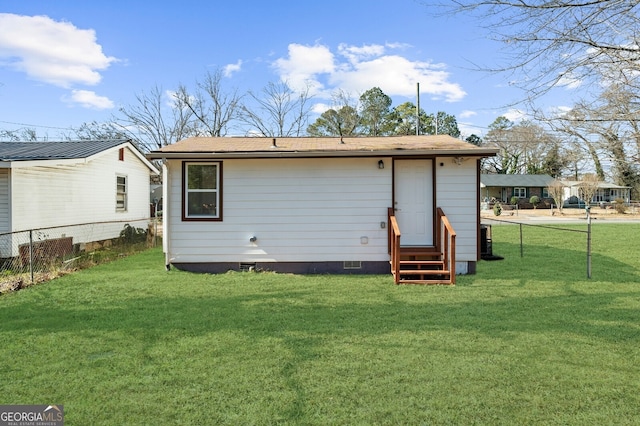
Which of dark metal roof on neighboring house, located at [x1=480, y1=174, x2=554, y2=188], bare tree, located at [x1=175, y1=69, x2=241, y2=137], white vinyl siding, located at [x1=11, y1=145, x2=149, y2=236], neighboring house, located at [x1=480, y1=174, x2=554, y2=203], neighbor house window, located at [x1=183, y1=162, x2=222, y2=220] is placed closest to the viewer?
neighbor house window, located at [x1=183, y1=162, x2=222, y2=220]

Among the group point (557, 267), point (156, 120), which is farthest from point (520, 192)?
point (557, 267)

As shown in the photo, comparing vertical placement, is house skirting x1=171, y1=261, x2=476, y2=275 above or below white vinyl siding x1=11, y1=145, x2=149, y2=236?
below

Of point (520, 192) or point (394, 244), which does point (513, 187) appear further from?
point (394, 244)

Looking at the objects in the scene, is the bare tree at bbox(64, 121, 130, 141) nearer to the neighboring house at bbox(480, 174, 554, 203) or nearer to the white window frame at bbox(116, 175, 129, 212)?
the white window frame at bbox(116, 175, 129, 212)

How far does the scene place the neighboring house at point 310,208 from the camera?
25.2 ft

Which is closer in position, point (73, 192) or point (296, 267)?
point (296, 267)

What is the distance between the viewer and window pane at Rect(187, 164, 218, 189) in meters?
7.93

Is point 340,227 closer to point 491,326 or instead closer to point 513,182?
point 491,326

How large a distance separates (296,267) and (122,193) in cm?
929

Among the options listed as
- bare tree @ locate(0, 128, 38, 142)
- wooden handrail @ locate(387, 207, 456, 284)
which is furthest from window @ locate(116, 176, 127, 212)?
bare tree @ locate(0, 128, 38, 142)

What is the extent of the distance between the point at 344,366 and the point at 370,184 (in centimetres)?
493

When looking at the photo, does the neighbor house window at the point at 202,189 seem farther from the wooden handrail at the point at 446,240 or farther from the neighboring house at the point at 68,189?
the wooden handrail at the point at 446,240

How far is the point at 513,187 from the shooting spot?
138 feet

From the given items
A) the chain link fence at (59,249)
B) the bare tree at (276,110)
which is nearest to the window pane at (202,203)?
the chain link fence at (59,249)
